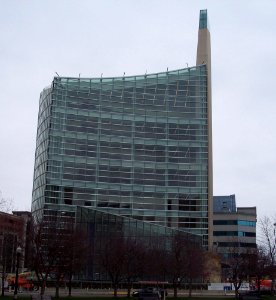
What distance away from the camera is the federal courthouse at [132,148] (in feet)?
331

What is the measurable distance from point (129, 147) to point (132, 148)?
0.63m

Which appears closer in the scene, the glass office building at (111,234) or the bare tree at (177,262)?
the bare tree at (177,262)

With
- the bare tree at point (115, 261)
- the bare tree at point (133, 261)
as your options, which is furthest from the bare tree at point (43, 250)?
the bare tree at point (133, 261)

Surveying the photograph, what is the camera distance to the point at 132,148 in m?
105

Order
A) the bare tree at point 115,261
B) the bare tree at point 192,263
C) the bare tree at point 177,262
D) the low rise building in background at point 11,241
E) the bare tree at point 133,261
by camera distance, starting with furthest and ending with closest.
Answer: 1. the bare tree at point 192,263
2. the bare tree at point 177,262
3. the bare tree at point 133,261
4. the bare tree at point 115,261
5. the low rise building in background at point 11,241

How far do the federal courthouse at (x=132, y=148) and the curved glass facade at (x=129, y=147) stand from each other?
188 millimetres

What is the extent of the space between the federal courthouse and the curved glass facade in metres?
0.19

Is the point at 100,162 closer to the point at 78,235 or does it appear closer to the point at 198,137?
the point at 198,137

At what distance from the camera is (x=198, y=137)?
10650cm

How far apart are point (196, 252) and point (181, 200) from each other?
121 ft

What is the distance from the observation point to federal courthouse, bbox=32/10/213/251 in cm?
10094

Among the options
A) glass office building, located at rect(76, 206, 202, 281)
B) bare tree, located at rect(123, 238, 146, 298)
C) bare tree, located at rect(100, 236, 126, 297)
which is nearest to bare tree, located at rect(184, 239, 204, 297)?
glass office building, located at rect(76, 206, 202, 281)

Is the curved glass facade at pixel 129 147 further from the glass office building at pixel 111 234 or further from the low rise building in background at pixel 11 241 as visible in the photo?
the low rise building in background at pixel 11 241

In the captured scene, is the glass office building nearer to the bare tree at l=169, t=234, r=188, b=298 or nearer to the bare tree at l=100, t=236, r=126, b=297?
the bare tree at l=169, t=234, r=188, b=298
